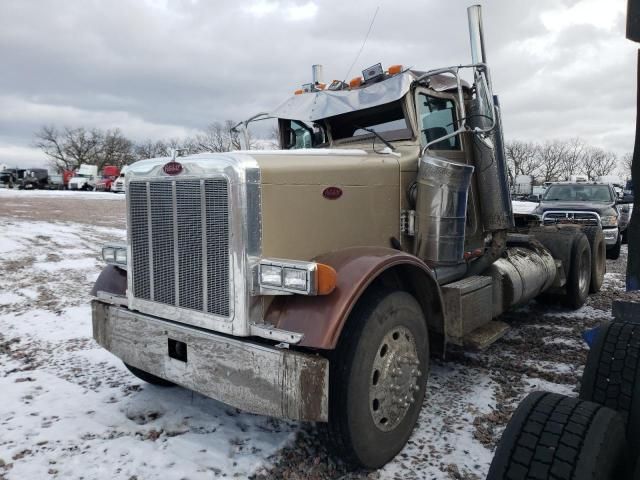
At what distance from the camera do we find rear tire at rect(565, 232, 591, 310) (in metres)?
6.56

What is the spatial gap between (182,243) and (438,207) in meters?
1.84

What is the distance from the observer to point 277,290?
2.59 m

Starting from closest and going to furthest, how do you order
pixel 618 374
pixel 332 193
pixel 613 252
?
pixel 618 374 < pixel 332 193 < pixel 613 252

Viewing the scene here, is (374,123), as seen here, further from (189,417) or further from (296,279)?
(189,417)

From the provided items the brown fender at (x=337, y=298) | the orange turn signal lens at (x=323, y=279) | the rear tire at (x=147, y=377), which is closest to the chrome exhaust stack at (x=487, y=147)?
the brown fender at (x=337, y=298)

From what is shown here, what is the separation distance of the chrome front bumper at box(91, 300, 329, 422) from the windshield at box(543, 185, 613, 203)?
12261 millimetres

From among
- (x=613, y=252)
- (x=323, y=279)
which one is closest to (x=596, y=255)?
(x=613, y=252)

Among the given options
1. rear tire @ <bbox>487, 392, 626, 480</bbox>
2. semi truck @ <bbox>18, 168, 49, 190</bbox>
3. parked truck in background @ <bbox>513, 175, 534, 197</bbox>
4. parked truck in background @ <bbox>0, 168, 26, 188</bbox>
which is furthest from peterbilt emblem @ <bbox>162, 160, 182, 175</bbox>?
parked truck in background @ <bbox>0, 168, 26, 188</bbox>

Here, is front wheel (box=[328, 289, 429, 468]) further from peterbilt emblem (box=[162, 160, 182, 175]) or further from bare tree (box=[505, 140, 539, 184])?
bare tree (box=[505, 140, 539, 184])

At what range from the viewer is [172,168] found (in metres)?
2.89

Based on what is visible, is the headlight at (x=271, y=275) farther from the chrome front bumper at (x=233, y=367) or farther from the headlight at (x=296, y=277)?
the chrome front bumper at (x=233, y=367)

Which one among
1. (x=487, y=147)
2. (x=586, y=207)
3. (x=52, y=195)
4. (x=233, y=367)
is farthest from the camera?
(x=52, y=195)

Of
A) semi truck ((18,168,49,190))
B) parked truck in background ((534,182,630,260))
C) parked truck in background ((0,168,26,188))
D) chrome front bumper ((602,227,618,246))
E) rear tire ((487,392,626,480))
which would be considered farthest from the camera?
parked truck in background ((0,168,26,188))

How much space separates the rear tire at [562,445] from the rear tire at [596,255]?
623 centimetres
